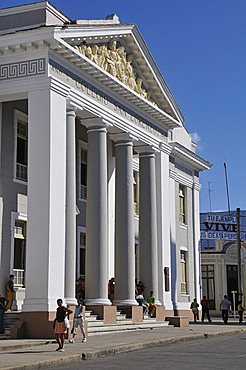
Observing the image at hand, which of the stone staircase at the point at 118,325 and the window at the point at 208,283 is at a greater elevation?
the window at the point at 208,283

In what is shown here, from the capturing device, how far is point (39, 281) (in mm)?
21156

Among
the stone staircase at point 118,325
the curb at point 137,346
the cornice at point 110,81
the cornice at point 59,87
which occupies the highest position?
the cornice at point 110,81

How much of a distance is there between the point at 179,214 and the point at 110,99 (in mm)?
11847

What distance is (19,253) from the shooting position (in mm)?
24422

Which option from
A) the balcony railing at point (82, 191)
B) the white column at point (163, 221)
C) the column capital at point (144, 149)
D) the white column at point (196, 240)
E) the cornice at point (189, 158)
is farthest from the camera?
the white column at point (196, 240)

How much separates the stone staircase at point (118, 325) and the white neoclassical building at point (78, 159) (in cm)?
40

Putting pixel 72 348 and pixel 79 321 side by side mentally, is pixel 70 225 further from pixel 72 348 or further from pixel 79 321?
pixel 72 348

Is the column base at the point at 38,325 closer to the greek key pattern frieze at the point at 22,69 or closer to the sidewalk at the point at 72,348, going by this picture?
the sidewalk at the point at 72,348

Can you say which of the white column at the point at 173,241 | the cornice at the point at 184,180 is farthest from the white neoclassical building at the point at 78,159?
the cornice at the point at 184,180

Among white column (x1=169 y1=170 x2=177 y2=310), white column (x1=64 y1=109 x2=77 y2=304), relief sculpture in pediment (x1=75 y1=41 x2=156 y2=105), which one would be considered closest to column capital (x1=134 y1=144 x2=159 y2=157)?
relief sculpture in pediment (x1=75 y1=41 x2=156 y2=105)

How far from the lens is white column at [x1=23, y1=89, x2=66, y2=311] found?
21.2 m

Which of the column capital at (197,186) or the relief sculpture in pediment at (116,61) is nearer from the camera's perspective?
the relief sculpture in pediment at (116,61)

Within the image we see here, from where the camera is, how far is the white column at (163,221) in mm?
31047

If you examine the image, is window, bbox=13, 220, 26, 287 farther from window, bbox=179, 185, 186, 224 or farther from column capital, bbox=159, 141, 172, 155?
window, bbox=179, 185, 186, 224
